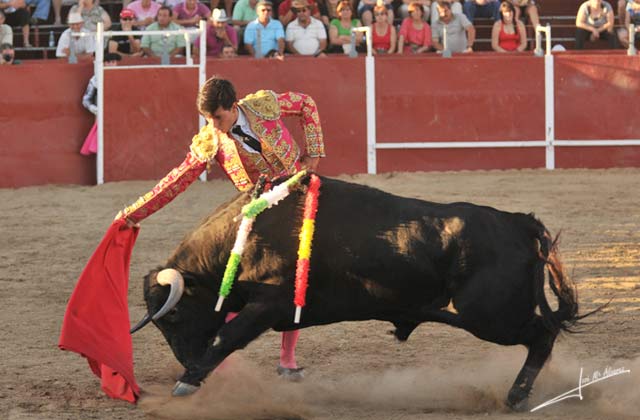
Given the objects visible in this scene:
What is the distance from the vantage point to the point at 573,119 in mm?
11180

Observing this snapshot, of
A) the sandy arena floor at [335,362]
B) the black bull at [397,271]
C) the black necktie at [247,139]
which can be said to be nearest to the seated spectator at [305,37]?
the sandy arena floor at [335,362]

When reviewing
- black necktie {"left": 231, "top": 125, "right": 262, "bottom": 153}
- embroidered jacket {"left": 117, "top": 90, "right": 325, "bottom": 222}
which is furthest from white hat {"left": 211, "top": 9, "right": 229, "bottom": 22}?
black necktie {"left": 231, "top": 125, "right": 262, "bottom": 153}

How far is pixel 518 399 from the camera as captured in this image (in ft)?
13.9

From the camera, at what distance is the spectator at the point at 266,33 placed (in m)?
11.2

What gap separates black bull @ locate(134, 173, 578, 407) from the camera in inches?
163

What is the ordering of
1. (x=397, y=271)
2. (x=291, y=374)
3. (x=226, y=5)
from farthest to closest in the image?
(x=226, y=5), (x=291, y=374), (x=397, y=271)

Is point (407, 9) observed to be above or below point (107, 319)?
above

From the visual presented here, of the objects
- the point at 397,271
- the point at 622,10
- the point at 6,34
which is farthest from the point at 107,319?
the point at 622,10

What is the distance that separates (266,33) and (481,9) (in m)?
2.34

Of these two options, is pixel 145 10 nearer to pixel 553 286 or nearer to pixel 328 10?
pixel 328 10

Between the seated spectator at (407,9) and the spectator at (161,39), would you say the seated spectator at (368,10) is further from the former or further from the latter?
the spectator at (161,39)

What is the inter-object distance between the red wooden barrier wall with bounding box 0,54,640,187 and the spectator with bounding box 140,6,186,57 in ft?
1.59

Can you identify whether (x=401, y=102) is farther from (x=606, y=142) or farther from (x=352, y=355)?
(x=352, y=355)

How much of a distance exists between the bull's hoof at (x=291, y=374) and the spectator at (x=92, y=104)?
6.45 meters
